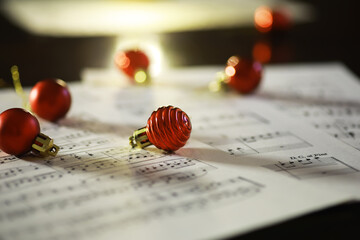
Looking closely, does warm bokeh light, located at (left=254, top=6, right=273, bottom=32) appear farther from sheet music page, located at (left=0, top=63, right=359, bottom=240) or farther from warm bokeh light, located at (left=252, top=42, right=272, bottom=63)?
sheet music page, located at (left=0, top=63, right=359, bottom=240)

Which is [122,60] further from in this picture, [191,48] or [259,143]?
[259,143]

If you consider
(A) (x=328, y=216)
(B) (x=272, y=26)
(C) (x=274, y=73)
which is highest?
(B) (x=272, y=26)

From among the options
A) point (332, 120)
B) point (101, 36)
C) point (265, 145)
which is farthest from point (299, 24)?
point (265, 145)

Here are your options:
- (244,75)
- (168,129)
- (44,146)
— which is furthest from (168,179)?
(244,75)

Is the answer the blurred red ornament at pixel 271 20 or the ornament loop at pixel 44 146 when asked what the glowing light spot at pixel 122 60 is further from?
the blurred red ornament at pixel 271 20

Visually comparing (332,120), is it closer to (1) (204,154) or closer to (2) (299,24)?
(1) (204,154)
